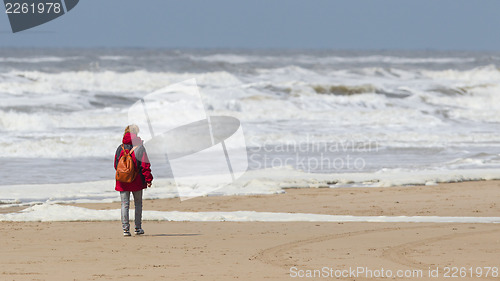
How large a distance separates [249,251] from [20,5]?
40.9 meters

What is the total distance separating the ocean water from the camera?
16656 mm

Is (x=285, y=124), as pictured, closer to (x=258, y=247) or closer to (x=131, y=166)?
(x=131, y=166)

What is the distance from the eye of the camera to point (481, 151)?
752 inches

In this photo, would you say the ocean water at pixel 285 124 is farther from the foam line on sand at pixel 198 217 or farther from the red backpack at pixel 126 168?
the red backpack at pixel 126 168

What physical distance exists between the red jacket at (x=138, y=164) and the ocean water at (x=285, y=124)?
4.01 m

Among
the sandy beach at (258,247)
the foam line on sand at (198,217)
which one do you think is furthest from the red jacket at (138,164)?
the foam line on sand at (198,217)

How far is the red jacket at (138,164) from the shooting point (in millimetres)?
8688

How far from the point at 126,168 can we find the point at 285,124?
1890 cm

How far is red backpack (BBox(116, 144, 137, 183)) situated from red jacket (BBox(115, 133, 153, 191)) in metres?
0.04

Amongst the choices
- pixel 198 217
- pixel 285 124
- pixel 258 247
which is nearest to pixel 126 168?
pixel 258 247

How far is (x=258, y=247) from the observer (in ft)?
26.3

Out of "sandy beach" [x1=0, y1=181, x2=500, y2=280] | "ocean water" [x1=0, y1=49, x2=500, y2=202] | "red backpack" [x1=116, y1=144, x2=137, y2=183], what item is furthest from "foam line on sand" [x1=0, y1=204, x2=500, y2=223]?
"ocean water" [x1=0, y1=49, x2=500, y2=202]

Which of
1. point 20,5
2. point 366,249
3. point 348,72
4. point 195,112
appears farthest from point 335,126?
point 348,72

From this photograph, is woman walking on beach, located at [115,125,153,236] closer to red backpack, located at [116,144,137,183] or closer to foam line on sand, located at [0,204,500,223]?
red backpack, located at [116,144,137,183]
